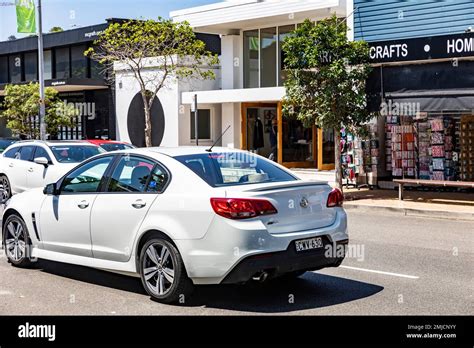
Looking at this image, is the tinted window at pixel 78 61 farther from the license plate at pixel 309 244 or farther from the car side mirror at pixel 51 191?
the license plate at pixel 309 244

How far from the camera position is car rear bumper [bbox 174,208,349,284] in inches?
273

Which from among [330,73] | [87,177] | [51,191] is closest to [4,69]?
[330,73]

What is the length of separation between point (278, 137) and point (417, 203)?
36.5ft

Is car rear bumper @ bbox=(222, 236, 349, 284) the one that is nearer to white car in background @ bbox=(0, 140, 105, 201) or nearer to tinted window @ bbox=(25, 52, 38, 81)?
white car in background @ bbox=(0, 140, 105, 201)

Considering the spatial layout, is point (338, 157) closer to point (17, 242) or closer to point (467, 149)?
point (467, 149)

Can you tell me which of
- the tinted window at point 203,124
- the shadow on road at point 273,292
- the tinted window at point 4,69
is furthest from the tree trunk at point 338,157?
the tinted window at point 4,69

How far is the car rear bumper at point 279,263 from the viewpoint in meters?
6.96

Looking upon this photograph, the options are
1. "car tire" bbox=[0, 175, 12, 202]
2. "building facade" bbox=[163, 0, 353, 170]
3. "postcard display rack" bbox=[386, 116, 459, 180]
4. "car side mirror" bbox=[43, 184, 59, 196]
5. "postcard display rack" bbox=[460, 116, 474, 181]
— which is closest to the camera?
"car side mirror" bbox=[43, 184, 59, 196]

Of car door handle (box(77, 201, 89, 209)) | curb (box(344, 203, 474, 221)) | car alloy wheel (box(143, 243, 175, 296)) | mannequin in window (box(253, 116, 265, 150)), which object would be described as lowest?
curb (box(344, 203, 474, 221))

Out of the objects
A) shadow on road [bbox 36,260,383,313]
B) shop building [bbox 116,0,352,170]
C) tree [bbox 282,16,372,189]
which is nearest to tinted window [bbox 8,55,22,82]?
shop building [bbox 116,0,352,170]

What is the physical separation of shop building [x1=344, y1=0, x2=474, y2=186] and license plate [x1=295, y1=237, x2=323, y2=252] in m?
9.65

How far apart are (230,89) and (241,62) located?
1.20 meters

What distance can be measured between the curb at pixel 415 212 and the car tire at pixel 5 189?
7910mm

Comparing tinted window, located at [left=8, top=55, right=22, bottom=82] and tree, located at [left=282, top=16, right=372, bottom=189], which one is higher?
tinted window, located at [left=8, top=55, right=22, bottom=82]
